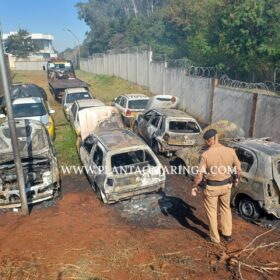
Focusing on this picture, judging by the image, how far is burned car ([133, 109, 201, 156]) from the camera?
9930 mm

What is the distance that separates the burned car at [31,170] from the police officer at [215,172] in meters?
3.75

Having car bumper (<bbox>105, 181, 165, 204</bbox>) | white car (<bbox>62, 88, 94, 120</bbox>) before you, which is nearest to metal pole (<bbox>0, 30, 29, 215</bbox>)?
car bumper (<bbox>105, 181, 165, 204</bbox>)

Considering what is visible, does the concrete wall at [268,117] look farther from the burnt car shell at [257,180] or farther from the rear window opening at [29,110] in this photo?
the rear window opening at [29,110]

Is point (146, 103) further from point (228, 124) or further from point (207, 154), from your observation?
point (207, 154)

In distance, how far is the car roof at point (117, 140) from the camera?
24.2ft

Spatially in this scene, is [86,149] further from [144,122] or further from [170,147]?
[144,122]

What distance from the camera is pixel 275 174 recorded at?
20.2 feet

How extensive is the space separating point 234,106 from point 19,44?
5330 cm

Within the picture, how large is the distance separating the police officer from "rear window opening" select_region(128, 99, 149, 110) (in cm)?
885

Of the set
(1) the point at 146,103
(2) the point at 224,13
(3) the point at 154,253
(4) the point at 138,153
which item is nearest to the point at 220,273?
(3) the point at 154,253

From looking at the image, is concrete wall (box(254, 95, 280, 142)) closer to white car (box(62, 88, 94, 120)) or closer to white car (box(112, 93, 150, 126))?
white car (box(112, 93, 150, 126))

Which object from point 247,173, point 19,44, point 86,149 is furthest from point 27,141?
point 19,44

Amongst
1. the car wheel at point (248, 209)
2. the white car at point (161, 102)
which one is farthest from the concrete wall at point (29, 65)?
the car wheel at point (248, 209)

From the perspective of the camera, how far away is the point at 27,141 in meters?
8.44
